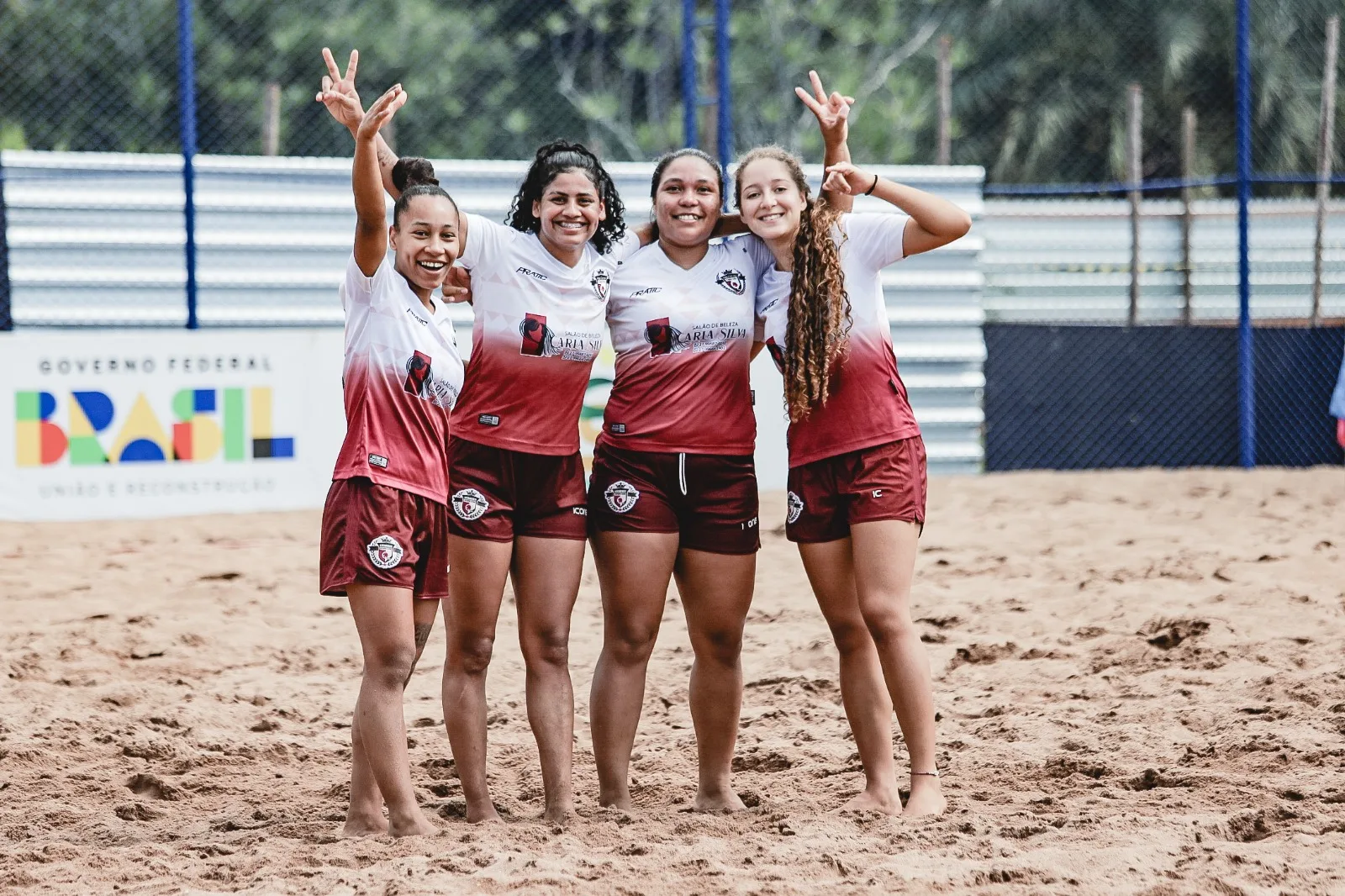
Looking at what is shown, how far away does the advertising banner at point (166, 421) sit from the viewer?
8.66 metres

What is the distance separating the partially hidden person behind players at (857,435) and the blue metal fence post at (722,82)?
563 centimetres

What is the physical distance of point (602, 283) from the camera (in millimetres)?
4012

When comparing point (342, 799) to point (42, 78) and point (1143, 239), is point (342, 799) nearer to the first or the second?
point (1143, 239)

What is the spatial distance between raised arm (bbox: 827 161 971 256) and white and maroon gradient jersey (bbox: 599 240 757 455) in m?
0.40

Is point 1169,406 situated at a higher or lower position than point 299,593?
higher

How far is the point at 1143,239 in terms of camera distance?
1262cm

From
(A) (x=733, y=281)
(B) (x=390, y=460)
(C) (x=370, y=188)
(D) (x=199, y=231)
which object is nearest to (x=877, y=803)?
(A) (x=733, y=281)

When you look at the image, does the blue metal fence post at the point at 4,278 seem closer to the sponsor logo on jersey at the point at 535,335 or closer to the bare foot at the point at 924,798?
the sponsor logo on jersey at the point at 535,335

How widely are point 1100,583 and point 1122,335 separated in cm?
472

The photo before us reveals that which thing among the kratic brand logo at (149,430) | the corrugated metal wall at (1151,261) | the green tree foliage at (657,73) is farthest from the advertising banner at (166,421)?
the green tree foliage at (657,73)

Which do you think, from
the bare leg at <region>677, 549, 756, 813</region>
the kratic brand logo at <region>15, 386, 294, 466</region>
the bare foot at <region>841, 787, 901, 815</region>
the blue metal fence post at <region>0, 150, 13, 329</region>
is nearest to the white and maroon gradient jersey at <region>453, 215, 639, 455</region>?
the bare leg at <region>677, 549, 756, 813</region>

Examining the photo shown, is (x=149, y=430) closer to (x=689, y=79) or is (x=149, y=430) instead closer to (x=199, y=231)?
(x=199, y=231)

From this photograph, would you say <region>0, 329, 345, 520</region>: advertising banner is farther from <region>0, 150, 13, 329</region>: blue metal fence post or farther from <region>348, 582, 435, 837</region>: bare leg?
<region>348, 582, 435, 837</region>: bare leg

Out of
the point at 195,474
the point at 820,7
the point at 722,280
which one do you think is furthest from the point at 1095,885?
the point at 820,7
